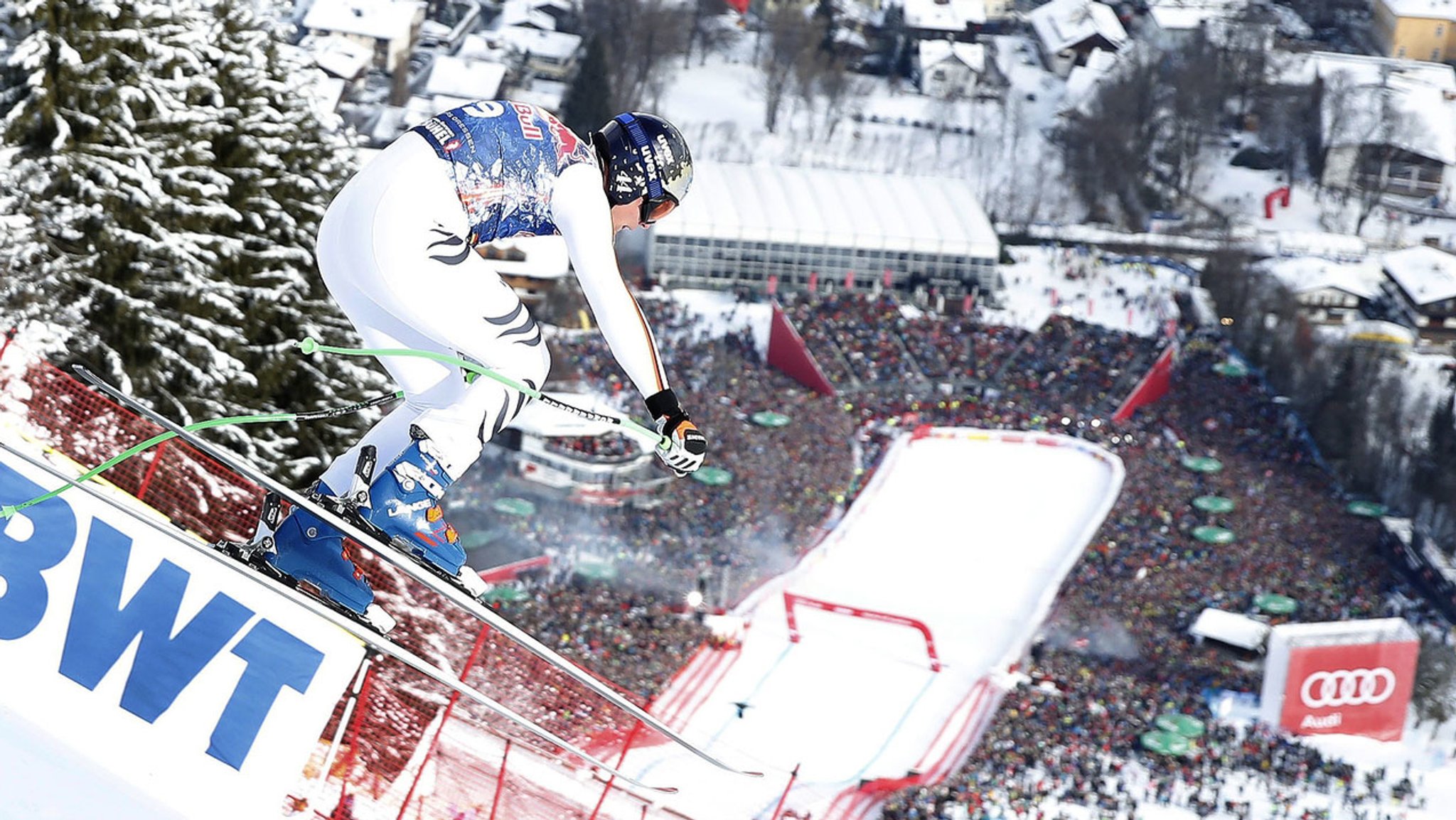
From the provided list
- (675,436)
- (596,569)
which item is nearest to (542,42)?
(596,569)

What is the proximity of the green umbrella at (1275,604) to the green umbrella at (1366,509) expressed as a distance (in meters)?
5.77

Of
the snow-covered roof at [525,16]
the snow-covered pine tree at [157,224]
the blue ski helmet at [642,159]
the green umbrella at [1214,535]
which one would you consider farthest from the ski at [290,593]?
the snow-covered roof at [525,16]

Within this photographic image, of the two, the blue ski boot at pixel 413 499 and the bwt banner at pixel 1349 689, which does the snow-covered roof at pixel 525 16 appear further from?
the blue ski boot at pixel 413 499

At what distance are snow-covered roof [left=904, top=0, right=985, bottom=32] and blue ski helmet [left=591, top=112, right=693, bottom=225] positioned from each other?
60.0m

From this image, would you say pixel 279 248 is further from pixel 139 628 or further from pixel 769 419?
pixel 769 419

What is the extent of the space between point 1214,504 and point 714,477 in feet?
29.9

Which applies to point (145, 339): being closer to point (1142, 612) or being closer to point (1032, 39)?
point (1142, 612)

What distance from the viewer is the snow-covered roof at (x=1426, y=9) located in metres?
67.1

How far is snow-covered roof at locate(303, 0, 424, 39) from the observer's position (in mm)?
57156

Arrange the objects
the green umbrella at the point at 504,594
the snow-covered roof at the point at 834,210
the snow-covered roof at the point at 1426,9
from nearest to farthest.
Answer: the green umbrella at the point at 504,594 → the snow-covered roof at the point at 834,210 → the snow-covered roof at the point at 1426,9

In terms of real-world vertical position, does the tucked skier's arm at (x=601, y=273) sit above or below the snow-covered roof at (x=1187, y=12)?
above

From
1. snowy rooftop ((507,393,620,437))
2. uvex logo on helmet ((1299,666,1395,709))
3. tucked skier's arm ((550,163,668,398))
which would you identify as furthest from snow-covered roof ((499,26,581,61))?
tucked skier's arm ((550,163,668,398))

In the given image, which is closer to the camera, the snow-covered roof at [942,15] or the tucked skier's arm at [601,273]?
the tucked skier's arm at [601,273]

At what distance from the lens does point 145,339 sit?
14.5m
